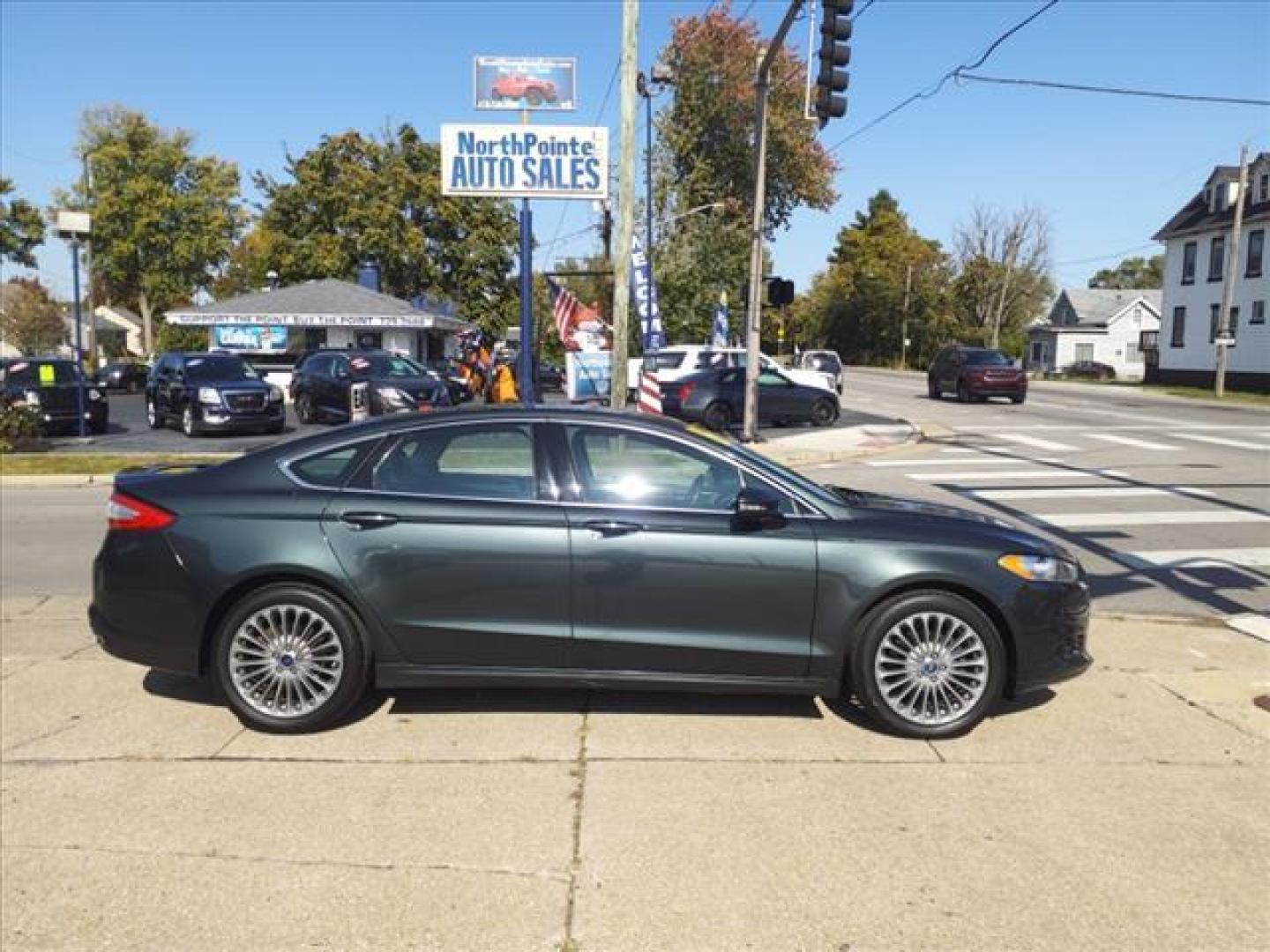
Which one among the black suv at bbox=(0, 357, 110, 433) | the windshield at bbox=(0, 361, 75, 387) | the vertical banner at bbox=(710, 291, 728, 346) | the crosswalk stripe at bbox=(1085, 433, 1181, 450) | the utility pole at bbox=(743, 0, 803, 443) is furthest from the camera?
the vertical banner at bbox=(710, 291, 728, 346)

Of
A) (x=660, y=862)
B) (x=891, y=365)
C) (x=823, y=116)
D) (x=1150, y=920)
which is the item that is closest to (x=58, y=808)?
(x=660, y=862)

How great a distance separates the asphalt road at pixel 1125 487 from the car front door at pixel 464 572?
4595 millimetres

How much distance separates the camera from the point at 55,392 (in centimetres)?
1972

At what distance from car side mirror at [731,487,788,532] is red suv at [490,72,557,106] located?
13.4 metres

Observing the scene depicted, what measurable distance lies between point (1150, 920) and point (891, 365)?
79.3 metres

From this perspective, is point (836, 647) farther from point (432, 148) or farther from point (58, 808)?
point (432, 148)

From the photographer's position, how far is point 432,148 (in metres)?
49.2

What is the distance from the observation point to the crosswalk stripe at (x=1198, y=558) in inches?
325

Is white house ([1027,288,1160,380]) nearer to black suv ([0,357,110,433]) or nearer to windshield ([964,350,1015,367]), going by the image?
windshield ([964,350,1015,367])

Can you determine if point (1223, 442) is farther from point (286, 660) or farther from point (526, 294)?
point (286, 660)

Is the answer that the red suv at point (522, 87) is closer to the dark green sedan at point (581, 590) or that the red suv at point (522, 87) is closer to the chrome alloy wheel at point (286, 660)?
the dark green sedan at point (581, 590)

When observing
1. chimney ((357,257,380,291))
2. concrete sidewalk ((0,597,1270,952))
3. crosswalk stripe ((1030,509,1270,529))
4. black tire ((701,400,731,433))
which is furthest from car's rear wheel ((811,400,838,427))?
chimney ((357,257,380,291))

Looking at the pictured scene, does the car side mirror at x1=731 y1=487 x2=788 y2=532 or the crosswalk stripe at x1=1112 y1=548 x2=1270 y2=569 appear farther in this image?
the crosswalk stripe at x1=1112 y1=548 x2=1270 y2=569

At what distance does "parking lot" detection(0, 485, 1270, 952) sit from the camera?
9.94 ft
